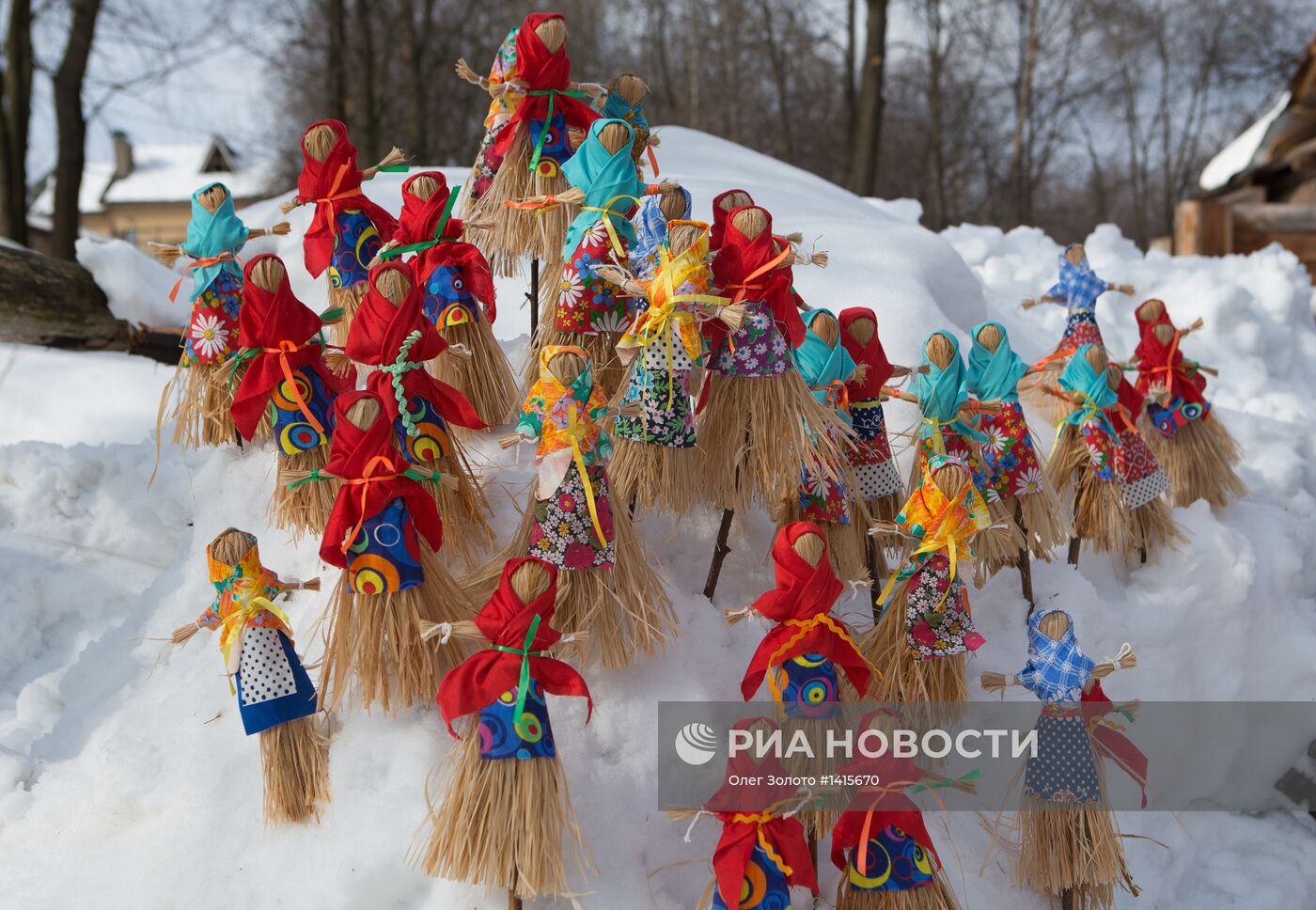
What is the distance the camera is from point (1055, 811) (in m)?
2.12

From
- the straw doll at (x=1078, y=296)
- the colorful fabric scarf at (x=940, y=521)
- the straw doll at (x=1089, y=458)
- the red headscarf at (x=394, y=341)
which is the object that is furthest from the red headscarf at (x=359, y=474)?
the straw doll at (x=1078, y=296)

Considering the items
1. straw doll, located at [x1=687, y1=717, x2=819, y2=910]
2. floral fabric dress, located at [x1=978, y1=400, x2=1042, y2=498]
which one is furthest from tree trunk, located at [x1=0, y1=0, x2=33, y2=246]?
straw doll, located at [x1=687, y1=717, x2=819, y2=910]

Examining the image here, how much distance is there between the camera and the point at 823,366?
8.05 feet

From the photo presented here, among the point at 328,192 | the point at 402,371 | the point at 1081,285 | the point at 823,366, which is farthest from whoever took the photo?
the point at 1081,285

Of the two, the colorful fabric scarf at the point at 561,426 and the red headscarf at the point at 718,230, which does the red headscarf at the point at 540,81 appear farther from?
the colorful fabric scarf at the point at 561,426

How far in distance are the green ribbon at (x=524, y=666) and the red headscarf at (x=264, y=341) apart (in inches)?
33.7

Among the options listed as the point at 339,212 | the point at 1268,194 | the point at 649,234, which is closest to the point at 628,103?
the point at 649,234

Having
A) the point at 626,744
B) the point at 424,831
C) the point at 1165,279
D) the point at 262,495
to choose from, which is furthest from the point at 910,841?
the point at 1165,279

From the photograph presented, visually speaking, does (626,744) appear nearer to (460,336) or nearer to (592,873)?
(592,873)

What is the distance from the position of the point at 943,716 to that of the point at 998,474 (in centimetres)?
65

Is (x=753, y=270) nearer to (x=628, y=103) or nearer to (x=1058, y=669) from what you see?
(x=628, y=103)

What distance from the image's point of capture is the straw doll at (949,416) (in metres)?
2.48

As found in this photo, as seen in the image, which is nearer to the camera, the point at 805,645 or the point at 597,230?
the point at 805,645

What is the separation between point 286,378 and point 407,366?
310 millimetres
